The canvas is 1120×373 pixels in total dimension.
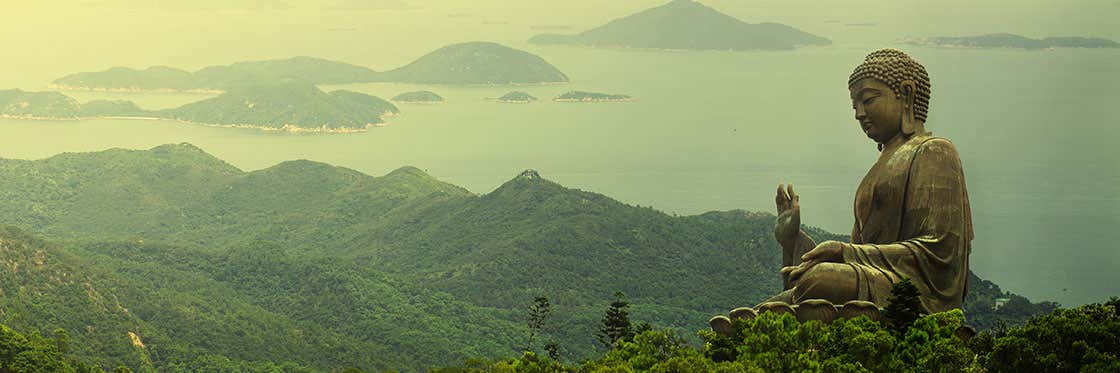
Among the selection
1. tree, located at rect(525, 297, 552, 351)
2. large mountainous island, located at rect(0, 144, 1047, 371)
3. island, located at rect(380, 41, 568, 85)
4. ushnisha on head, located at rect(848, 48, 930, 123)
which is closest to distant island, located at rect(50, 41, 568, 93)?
island, located at rect(380, 41, 568, 85)

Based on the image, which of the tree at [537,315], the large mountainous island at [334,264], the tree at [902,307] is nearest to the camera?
the tree at [902,307]

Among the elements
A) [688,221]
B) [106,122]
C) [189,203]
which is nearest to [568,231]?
[688,221]

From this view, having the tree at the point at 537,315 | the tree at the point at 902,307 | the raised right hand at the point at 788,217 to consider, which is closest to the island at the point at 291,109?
the tree at the point at 537,315

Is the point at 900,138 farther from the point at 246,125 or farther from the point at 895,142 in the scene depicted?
the point at 246,125

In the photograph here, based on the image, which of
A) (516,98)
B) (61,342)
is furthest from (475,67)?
(61,342)

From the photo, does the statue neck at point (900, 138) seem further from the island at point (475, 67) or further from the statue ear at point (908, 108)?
the island at point (475, 67)

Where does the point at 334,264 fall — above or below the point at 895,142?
below
